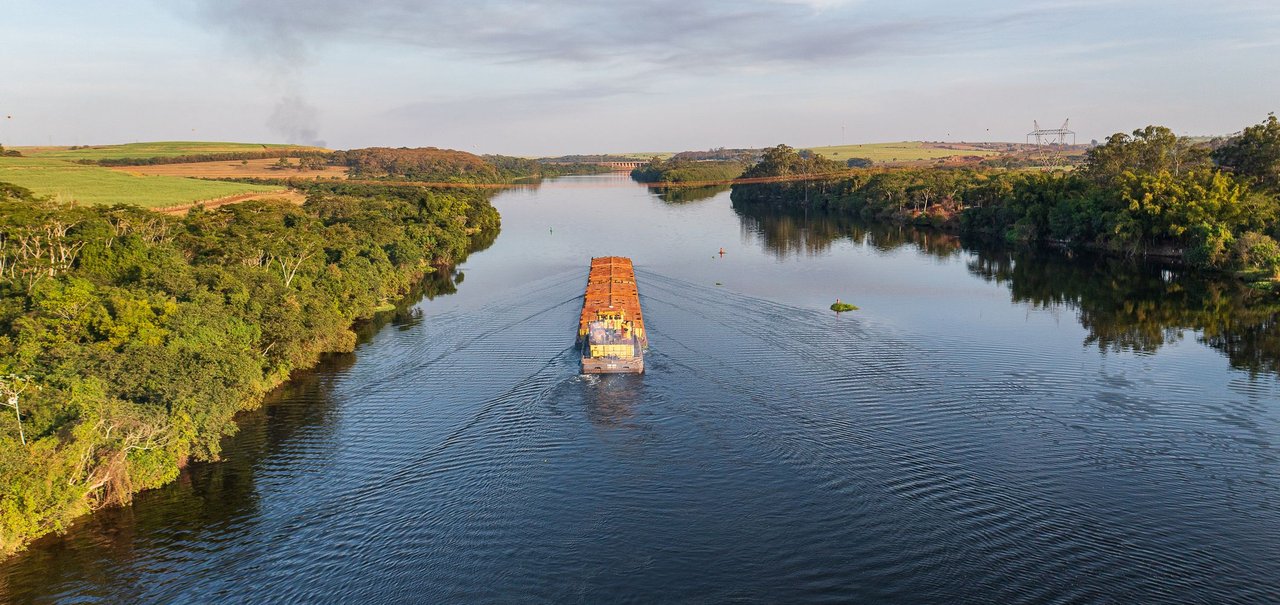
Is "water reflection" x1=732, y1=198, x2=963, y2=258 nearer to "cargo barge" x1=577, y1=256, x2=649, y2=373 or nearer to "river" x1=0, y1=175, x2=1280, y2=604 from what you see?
"cargo barge" x1=577, y1=256, x2=649, y2=373

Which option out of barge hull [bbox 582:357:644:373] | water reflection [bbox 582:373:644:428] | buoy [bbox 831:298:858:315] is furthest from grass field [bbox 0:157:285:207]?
buoy [bbox 831:298:858:315]

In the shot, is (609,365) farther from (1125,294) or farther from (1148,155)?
(1148,155)

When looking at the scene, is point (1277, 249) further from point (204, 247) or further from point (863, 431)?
point (204, 247)

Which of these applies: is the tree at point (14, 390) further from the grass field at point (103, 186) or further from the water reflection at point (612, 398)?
the grass field at point (103, 186)

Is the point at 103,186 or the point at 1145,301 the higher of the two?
the point at 103,186

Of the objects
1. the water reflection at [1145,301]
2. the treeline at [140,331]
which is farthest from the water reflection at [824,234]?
the treeline at [140,331]

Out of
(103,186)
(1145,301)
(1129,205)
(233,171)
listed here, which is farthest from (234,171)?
(1145,301)

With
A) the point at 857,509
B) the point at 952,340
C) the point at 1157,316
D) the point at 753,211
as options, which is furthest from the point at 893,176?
the point at 857,509
